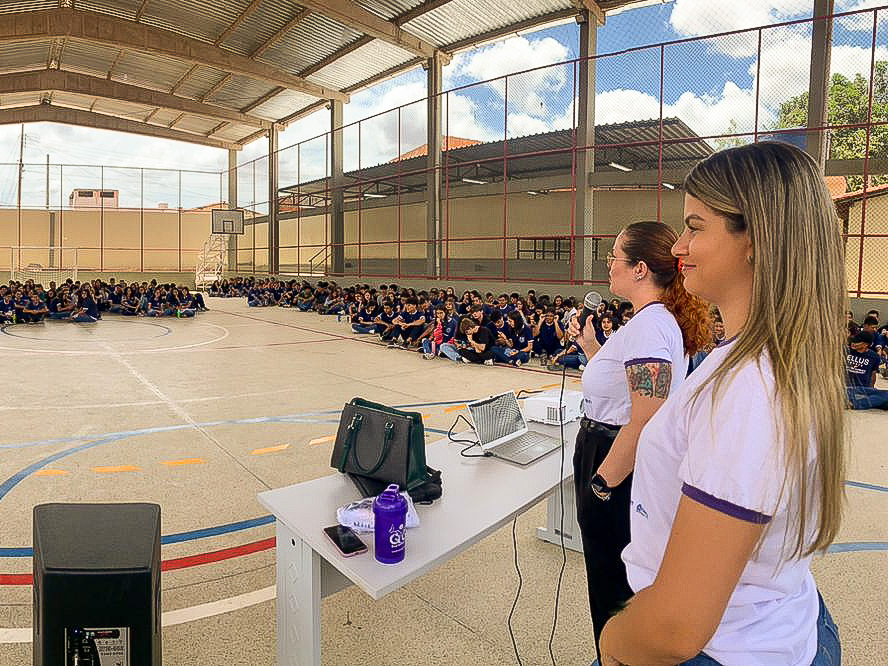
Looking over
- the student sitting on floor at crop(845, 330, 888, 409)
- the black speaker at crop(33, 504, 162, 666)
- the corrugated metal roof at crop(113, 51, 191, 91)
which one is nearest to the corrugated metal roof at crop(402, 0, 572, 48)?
the corrugated metal roof at crop(113, 51, 191, 91)

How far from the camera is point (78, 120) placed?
30.8m

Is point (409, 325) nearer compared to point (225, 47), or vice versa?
point (409, 325)

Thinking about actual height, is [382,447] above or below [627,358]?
below

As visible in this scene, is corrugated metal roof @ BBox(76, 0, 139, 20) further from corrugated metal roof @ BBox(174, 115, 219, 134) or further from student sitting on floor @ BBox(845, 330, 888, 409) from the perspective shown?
student sitting on floor @ BBox(845, 330, 888, 409)

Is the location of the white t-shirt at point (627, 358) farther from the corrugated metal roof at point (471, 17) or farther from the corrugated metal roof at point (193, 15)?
the corrugated metal roof at point (193, 15)

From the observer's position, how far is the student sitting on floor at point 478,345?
11.8 m

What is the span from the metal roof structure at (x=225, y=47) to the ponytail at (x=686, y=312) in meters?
17.5

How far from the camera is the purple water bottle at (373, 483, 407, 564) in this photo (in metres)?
2.05

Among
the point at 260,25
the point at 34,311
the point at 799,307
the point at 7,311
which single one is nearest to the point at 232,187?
the point at 260,25

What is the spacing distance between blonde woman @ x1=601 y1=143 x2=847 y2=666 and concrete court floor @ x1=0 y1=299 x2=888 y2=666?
4.82 feet

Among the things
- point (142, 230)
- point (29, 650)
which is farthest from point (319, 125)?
point (29, 650)

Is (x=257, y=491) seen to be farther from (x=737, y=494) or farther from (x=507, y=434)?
(x=737, y=494)

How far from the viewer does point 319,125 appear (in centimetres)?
2991

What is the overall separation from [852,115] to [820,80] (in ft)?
28.4
